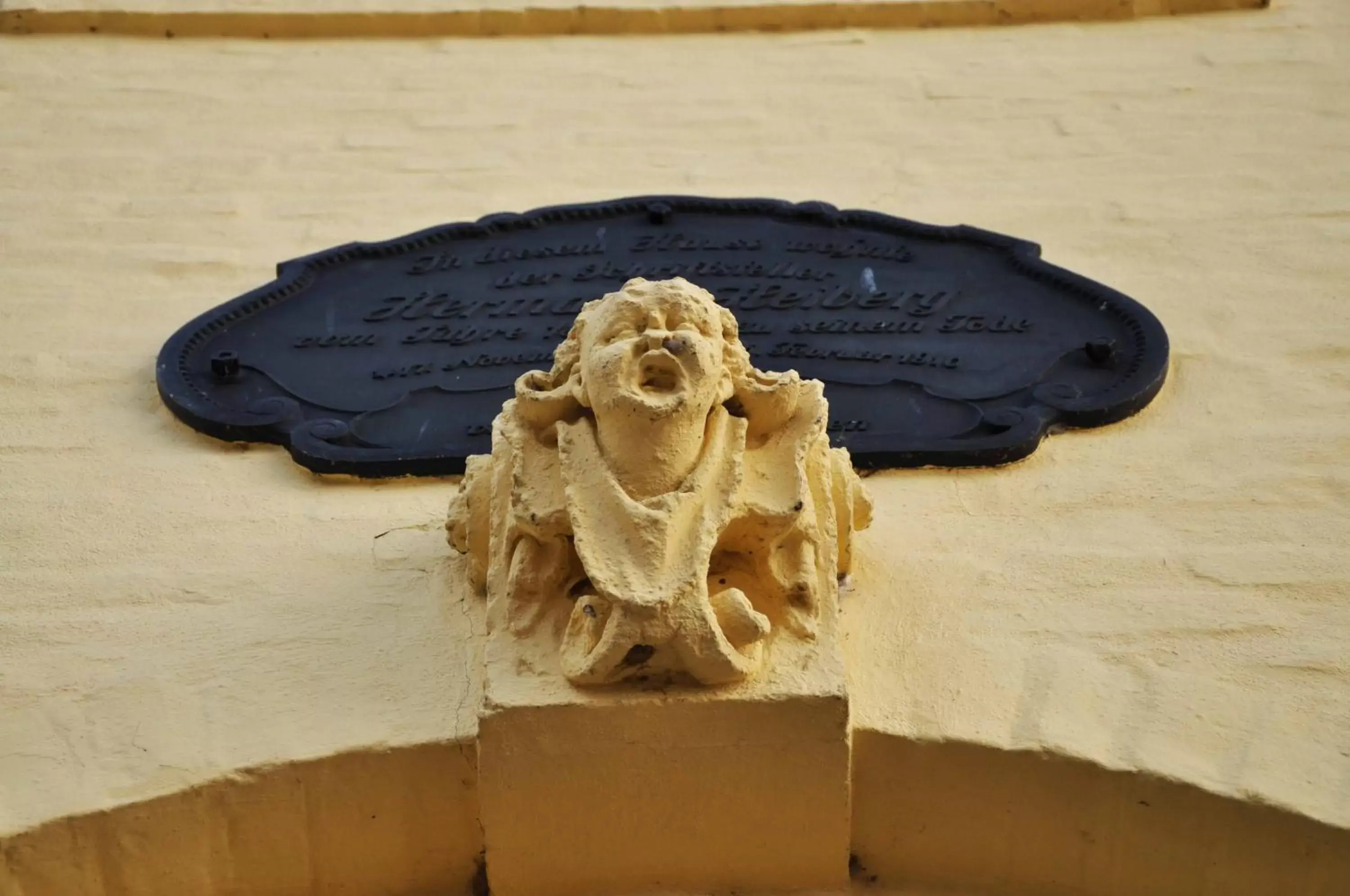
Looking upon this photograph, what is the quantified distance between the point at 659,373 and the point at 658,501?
202 mm

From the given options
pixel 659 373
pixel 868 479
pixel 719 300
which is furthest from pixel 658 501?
pixel 719 300

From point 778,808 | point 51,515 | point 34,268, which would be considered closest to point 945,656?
point 778,808

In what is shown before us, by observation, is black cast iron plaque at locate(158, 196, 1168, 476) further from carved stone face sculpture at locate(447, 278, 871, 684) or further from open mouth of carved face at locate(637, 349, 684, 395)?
open mouth of carved face at locate(637, 349, 684, 395)

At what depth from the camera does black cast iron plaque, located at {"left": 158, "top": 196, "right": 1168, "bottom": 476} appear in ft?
11.4

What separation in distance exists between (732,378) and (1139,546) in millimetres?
904

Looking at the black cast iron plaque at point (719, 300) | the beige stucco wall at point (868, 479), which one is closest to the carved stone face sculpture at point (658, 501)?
the beige stucco wall at point (868, 479)

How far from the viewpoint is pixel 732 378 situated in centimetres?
271

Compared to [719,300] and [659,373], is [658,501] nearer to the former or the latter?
[659,373]

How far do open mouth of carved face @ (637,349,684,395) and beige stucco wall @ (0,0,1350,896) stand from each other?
1.88ft

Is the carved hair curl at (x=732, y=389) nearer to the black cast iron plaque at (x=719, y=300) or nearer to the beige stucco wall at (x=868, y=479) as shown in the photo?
the beige stucco wall at (x=868, y=479)

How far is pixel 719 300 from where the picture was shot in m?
3.93

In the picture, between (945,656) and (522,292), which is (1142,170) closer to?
(522,292)

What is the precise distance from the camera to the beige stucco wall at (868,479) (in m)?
2.66

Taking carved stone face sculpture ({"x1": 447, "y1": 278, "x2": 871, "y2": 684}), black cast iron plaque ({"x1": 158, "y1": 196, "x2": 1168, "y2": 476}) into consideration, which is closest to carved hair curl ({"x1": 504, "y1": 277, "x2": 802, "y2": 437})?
carved stone face sculpture ({"x1": 447, "y1": 278, "x2": 871, "y2": 684})
